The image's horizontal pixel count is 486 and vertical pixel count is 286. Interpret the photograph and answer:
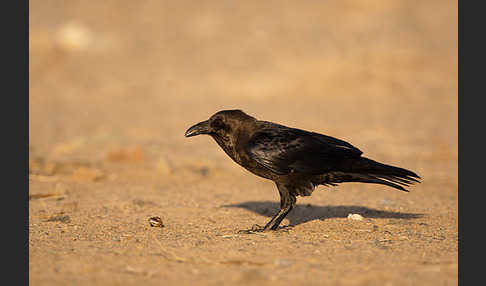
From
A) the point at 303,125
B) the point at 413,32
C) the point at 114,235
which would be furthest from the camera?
the point at 413,32

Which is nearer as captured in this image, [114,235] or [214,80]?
[114,235]

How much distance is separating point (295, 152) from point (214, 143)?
7433mm

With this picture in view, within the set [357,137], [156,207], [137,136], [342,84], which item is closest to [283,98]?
[342,84]

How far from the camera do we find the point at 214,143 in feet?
43.2

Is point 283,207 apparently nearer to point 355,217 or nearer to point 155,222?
point 355,217

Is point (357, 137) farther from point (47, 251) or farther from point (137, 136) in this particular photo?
point (47, 251)

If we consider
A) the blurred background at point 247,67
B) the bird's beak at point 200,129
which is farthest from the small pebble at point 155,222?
the blurred background at point 247,67

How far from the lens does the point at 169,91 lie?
1914 centimetres

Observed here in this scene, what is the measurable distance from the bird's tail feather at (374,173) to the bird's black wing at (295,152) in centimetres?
12

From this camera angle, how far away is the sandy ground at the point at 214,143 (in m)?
4.58

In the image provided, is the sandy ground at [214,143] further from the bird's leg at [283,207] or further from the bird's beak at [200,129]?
the bird's beak at [200,129]

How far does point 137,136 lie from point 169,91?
605 centimetres

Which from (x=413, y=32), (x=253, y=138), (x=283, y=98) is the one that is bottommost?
(x=253, y=138)

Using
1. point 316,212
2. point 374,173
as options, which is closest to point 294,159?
point 374,173
